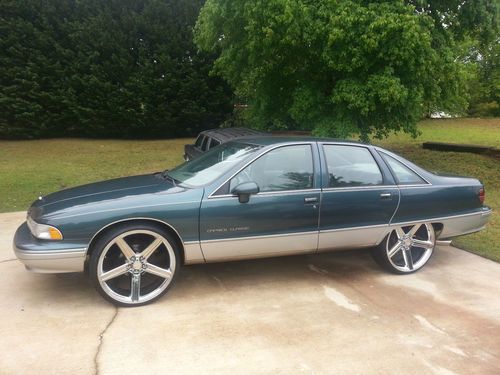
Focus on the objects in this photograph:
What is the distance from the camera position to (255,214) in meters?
4.07

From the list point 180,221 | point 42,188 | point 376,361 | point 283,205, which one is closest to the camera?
point 376,361

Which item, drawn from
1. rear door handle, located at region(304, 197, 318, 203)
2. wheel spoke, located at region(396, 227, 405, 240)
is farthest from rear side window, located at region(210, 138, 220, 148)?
wheel spoke, located at region(396, 227, 405, 240)

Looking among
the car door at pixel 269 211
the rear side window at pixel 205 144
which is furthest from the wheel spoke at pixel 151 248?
the rear side window at pixel 205 144

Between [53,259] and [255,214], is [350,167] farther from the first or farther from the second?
[53,259]

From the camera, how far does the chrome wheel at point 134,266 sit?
3793 millimetres

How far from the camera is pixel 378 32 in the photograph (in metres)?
8.06

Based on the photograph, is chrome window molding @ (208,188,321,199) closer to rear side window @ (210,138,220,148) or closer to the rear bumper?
the rear bumper

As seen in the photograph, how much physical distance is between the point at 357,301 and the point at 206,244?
1.44 metres

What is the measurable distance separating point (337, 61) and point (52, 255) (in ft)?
22.1

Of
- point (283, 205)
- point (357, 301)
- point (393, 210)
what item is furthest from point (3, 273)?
point (393, 210)

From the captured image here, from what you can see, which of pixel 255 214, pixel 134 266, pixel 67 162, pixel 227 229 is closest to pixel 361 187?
pixel 255 214

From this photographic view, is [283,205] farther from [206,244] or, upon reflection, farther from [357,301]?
[357,301]

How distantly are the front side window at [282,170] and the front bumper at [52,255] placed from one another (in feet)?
4.68

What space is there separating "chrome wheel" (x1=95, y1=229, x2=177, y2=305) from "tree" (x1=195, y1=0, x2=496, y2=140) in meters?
5.48
